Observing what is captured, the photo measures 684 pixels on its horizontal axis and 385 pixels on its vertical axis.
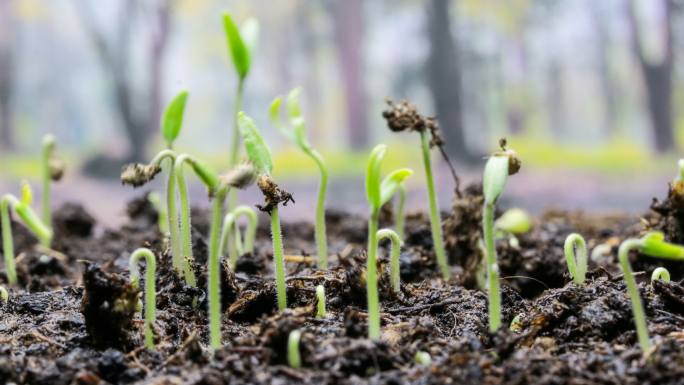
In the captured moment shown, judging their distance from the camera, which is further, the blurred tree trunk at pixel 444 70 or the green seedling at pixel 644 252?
the blurred tree trunk at pixel 444 70

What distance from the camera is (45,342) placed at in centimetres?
80

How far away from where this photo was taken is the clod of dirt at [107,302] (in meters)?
0.76

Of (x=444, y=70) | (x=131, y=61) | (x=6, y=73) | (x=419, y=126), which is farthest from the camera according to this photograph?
(x=6, y=73)

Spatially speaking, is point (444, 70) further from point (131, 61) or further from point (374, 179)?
point (374, 179)

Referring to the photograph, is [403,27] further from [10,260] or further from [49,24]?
[49,24]

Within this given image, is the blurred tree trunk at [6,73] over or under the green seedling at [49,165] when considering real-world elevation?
over

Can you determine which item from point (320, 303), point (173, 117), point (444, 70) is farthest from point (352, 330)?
point (444, 70)

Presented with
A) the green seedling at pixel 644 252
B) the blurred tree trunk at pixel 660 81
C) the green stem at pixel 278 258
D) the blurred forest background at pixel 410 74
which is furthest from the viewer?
the blurred tree trunk at pixel 660 81

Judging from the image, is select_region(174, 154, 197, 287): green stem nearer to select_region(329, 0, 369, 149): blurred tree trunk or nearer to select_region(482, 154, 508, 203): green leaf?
select_region(482, 154, 508, 203): green leaf

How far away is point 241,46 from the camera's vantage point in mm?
1212

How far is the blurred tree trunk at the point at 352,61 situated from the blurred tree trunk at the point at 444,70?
203cm

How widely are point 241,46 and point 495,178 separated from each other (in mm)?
675

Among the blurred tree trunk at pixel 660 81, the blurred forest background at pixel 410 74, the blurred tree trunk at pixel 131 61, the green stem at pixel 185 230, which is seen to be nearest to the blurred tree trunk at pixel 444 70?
the blurred forest background at pixel 410 74

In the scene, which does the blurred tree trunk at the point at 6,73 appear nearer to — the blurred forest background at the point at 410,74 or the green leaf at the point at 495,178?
the blurred forest background at the point at 410,74
